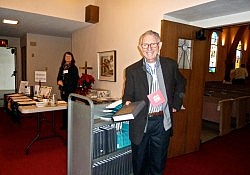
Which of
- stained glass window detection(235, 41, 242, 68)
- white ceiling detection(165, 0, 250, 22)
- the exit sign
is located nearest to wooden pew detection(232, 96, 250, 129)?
white ceiling detection(165, 0, 250, 22)

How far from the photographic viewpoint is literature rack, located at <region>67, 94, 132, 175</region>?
5.68 ft

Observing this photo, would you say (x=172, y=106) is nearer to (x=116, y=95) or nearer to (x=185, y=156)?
(x=185, y=156)

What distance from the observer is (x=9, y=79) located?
267 inches

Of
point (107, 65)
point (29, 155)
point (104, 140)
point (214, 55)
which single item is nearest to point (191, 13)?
point (107, 65)

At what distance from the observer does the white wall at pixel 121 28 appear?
291 centimetres

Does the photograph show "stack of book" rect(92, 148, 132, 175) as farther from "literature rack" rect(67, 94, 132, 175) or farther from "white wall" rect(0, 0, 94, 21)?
"white wall" rect(0, 0, 94, 21)

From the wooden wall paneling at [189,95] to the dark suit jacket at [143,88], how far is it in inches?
40.3

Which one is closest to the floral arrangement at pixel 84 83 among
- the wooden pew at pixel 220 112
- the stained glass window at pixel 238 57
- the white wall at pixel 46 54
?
the wooden pew at pixel 220 112

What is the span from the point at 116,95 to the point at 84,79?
752mm

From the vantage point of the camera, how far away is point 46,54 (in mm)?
6328

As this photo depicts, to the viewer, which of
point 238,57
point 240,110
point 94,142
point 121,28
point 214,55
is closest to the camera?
point 94,142

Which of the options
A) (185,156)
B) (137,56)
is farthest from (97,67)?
(185,156)

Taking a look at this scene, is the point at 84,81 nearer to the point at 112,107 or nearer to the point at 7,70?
the point at 112,107

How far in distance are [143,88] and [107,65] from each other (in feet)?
7.98
